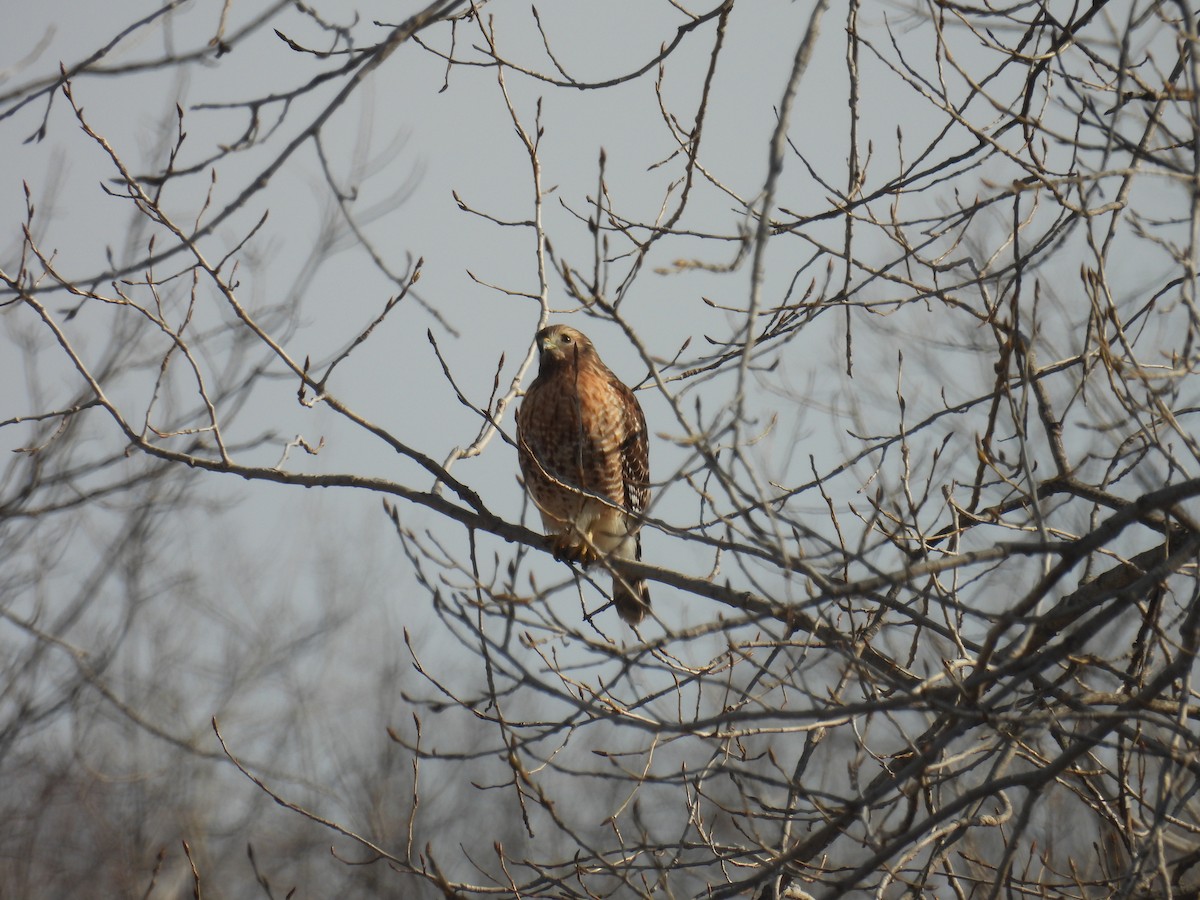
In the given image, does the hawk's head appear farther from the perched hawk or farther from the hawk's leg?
the hawk's leg

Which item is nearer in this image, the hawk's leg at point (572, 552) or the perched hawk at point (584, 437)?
the hawk's leg at point (572, 552)

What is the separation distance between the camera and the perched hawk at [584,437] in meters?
6.23

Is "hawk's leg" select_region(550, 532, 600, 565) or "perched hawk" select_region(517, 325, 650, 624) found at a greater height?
"perched hawk" select_region(517, 325, 650, 624)

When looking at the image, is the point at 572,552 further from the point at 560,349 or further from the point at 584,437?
the point at 560,349

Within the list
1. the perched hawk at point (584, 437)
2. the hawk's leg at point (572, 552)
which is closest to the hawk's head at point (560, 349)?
the perched hawk at point (584, 437)

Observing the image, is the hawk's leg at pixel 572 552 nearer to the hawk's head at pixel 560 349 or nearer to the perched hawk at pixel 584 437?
the perched hawk at pixel 584 437

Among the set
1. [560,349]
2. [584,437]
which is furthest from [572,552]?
[560,349]

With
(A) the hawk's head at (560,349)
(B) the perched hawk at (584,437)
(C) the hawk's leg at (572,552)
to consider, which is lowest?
Answer: (C) the hawk's leg at (572,552)

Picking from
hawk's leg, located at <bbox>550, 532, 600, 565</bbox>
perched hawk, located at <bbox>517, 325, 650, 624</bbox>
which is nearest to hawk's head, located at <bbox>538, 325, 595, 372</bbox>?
perched hawk, located at <bbox>517, 325, 650, 624</bbox>

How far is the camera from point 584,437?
6.07 m

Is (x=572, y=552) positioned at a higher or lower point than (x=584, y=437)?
lower

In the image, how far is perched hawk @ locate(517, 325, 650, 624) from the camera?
6.23 meters

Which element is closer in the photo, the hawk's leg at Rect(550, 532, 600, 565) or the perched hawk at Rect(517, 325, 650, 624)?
the hawk's leg at Rect(550, 532, 600, 565)

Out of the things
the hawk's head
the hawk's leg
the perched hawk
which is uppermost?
the hawk's head
